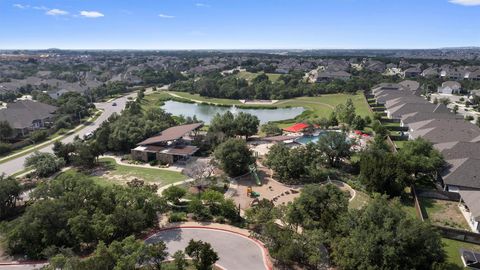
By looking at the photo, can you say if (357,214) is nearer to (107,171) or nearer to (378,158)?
(378,158)

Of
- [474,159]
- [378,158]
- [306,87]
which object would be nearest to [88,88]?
[306,87]

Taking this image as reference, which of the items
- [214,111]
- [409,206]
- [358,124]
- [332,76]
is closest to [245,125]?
[358,124]

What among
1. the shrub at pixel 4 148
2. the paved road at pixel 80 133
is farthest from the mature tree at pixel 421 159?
the shrub at pixel 4 148

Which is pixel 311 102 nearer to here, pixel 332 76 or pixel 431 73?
pixel 332 76

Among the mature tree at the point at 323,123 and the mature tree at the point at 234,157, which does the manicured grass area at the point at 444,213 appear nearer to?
the mature tree at the point at 234,157

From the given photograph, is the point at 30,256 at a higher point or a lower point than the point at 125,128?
lower
